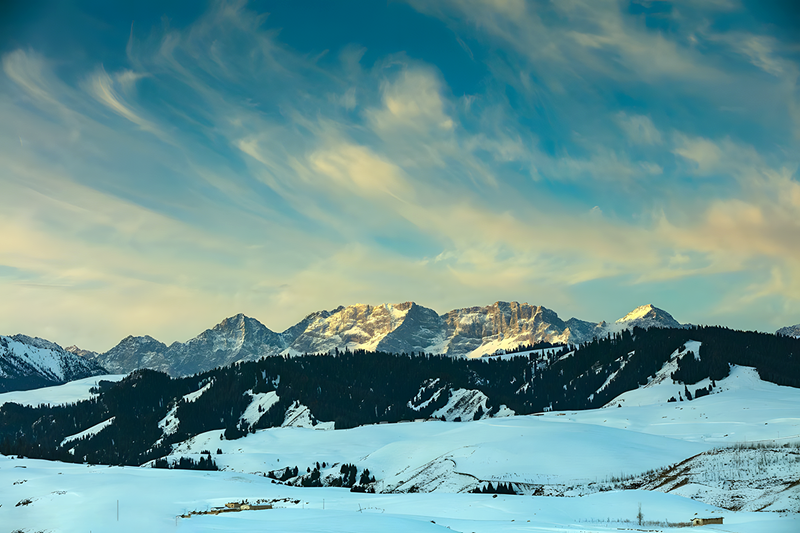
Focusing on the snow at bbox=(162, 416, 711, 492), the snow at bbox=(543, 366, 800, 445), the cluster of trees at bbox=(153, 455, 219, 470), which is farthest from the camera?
the cluster of trees at bbox=(153, 455, 219, 470)

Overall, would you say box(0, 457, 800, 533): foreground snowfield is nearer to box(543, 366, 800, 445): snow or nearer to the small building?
the small building

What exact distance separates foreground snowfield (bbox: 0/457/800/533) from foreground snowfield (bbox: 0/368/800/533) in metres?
0.12

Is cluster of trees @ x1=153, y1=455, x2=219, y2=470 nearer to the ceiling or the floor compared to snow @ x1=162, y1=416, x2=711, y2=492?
nearer to the floor

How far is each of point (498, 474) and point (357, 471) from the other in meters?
28.8

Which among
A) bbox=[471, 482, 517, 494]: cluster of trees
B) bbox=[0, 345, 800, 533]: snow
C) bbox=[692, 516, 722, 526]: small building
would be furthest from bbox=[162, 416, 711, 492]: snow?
bbox=[692, 516, 722, 526]: small building

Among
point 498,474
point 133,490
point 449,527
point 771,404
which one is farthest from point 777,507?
point 771,404

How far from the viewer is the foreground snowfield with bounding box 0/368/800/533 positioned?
1622 inches

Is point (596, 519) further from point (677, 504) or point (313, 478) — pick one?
point (313, 478)

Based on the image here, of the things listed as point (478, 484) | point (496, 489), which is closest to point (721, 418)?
point (478, 484)

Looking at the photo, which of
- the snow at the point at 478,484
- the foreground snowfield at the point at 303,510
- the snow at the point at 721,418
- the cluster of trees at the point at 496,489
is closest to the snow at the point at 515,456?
the snow at the point at 478,484

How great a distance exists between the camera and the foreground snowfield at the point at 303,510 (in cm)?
3834

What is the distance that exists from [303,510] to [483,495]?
1771 cm

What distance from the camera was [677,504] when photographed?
154ft

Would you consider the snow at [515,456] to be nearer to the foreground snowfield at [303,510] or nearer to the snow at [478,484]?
the snow at [478,484]
